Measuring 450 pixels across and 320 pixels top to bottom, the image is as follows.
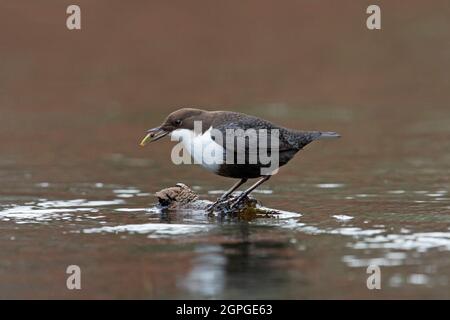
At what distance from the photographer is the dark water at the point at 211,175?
9008 mm

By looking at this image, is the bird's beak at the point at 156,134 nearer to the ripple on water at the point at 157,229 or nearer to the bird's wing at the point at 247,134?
the bird's wing at the point at 247,134

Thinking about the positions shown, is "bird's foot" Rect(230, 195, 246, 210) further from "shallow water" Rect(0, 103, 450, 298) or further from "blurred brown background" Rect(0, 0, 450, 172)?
"blurred brown background" Rect(0, 0, 450, 172)

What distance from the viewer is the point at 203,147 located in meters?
11.3

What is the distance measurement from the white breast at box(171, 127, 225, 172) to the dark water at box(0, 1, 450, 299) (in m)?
0.69

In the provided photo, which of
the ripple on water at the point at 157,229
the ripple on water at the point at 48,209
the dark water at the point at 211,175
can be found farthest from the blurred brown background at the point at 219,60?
the ripple on water at the point at 157,229

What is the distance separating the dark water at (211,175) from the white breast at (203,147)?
0.69 metres

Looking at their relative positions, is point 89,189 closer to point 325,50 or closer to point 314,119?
point 314,119

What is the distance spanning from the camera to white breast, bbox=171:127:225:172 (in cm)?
1113

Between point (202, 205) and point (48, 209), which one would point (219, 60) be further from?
point (202, 205)

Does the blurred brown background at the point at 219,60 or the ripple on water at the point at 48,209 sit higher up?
the blurred brown background at the point at 219,60

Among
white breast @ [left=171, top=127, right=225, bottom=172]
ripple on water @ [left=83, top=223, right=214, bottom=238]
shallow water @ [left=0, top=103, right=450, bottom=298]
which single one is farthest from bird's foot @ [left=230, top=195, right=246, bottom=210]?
ripple on water @ [left=83, top=223, right=214, bottom=238]

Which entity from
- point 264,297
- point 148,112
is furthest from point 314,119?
point 264,297

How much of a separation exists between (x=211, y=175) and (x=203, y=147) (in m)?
4.82

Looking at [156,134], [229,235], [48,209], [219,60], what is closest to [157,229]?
[229,235]
